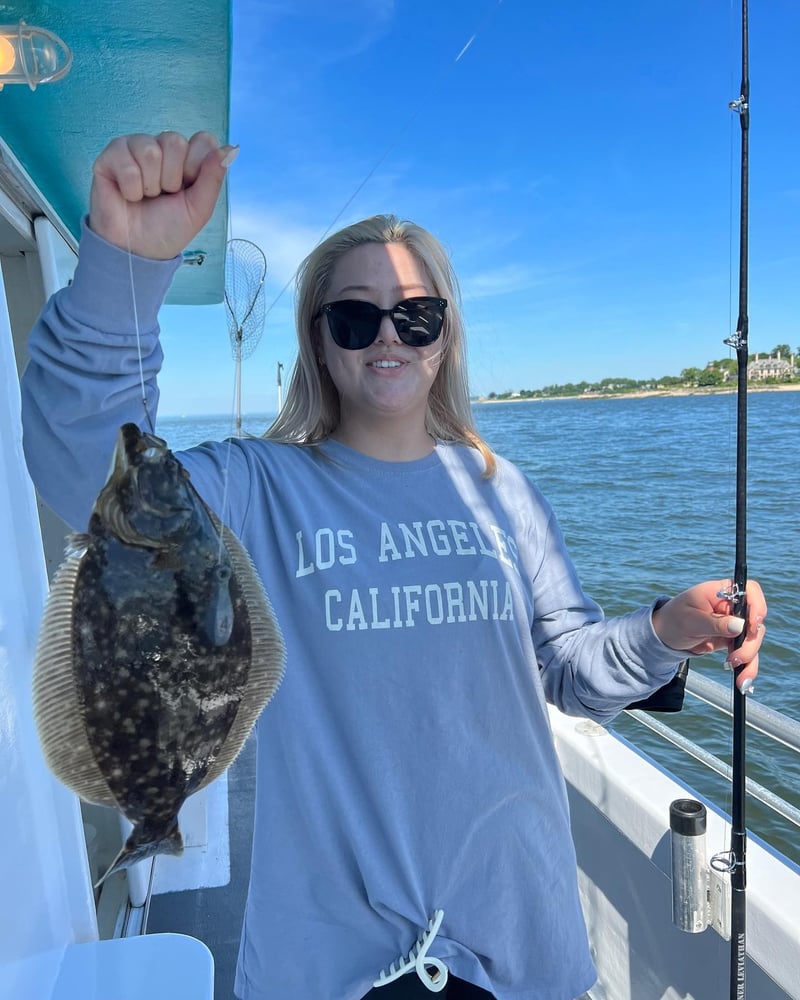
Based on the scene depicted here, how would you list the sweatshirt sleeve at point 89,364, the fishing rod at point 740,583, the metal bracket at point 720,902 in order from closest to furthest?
the sweatshirt sleeve at point 89,364 → the fishing rod at point 740,583 → the metal bracket at point 720,902

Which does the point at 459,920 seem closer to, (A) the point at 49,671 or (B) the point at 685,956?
(A) the point at 49,671

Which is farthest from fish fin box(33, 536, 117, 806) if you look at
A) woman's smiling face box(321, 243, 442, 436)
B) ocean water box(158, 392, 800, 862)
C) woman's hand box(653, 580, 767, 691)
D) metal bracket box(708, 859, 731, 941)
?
metal bracket box(708, 859, 731, 941)

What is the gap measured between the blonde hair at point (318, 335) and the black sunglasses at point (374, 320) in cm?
13

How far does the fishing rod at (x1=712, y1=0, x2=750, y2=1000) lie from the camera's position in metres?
2.04

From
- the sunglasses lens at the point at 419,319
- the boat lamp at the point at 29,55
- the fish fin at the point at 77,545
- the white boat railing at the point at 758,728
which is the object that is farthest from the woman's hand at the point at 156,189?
the white boat railing at the point at 758,728

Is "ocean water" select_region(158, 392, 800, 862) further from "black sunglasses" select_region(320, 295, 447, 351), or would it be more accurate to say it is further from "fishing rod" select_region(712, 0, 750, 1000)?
"fishing rod" select_region(712, 0, 750, 1000)

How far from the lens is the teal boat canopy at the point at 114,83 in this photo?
4.97 ft

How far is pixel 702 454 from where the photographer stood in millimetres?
23359

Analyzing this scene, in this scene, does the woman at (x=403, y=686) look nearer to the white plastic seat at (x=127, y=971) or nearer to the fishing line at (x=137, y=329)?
the fishing line at (x=137, y=329)

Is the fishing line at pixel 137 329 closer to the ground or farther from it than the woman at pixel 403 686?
farther from it

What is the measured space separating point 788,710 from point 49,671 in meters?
6.72

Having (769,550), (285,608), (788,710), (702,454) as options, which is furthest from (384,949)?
(702,454)

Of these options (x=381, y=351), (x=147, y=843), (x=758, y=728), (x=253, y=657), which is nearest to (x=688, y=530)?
(x=758, y=728)

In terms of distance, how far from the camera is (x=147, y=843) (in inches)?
44.3
